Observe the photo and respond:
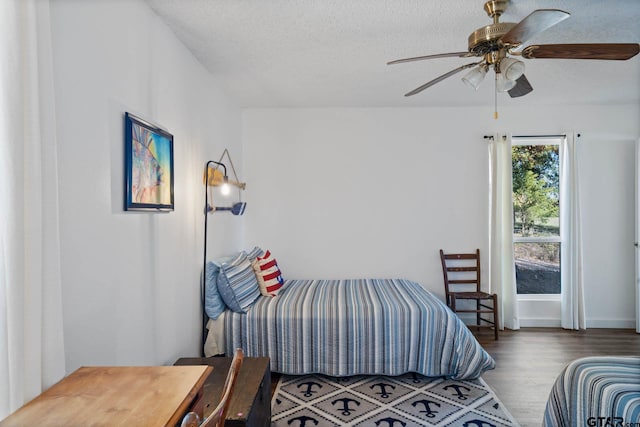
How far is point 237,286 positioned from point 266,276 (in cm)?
43

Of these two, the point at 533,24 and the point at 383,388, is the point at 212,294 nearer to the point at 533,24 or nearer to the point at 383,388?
the point at 383,388

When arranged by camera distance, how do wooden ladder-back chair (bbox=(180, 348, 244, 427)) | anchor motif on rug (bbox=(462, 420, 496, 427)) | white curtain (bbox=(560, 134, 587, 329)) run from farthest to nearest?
white curtain (bbox=(560, 134, 587, 329)), anchor motif on rug (bbox=(462, 420, 496, 427)), wooden ladder-back chair (bbox=(180, 348, 244, 427))

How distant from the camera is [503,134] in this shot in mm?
4023

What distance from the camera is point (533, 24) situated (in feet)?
4.99

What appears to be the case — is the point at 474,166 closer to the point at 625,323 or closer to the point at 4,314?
the point at 625,323

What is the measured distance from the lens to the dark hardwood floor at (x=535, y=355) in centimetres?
242

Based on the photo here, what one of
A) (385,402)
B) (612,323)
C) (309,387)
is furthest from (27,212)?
(612,323)

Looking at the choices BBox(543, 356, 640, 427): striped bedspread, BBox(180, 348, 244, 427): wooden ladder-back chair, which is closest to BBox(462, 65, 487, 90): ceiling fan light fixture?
BBox(543, 356, 640, 427): striped bedspread

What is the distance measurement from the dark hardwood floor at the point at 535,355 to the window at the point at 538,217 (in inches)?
22.4

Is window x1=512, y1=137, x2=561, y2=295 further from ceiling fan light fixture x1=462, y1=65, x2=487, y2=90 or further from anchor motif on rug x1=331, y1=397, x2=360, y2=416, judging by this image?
anchor motif on rug x1=331, y1=397, x2=360, y2=416

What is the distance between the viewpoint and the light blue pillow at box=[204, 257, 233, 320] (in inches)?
105

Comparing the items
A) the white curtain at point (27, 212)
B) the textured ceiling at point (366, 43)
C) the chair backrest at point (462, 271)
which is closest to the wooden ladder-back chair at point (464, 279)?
the chair backrest at point (462, 271)

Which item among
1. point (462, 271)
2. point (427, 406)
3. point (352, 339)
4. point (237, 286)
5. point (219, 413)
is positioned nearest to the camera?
point (219, 413)

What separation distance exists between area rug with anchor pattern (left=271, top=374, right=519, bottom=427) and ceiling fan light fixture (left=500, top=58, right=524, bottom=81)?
6.71 ft
